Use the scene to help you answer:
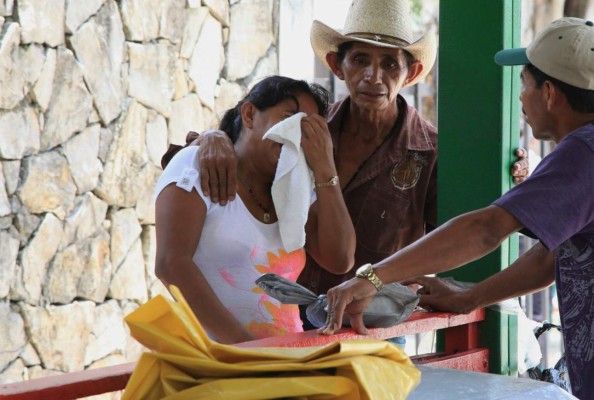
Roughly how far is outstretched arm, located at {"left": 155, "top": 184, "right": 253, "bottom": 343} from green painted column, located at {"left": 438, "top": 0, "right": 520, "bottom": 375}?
83cm

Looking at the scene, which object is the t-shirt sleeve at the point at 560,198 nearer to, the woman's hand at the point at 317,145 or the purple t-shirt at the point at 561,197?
the purple t-shirt at the point at 561,197

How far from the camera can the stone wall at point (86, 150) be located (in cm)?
588

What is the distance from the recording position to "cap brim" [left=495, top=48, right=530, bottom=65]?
252 centimetres

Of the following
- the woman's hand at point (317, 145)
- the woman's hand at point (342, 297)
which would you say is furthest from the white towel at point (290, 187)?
the woman's hand at point (342, 297)

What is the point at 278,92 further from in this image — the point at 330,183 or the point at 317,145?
the point at 330,183

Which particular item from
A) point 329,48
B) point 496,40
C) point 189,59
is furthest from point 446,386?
point 189,59

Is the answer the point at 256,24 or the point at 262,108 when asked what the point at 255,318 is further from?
the point at 256,24

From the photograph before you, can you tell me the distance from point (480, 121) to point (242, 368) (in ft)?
5.60

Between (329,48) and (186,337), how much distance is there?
212 centimetres

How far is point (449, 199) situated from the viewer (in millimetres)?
3082

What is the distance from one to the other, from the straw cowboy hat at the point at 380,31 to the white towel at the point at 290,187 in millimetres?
651

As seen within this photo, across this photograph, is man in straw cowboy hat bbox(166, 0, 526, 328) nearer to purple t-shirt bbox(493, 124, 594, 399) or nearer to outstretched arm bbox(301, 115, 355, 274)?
outstretched arm bbox(301, 115, 355, 274)

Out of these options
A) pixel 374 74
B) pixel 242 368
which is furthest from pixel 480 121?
pixel 242 368

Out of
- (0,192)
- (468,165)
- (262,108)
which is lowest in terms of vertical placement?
(0,192)
